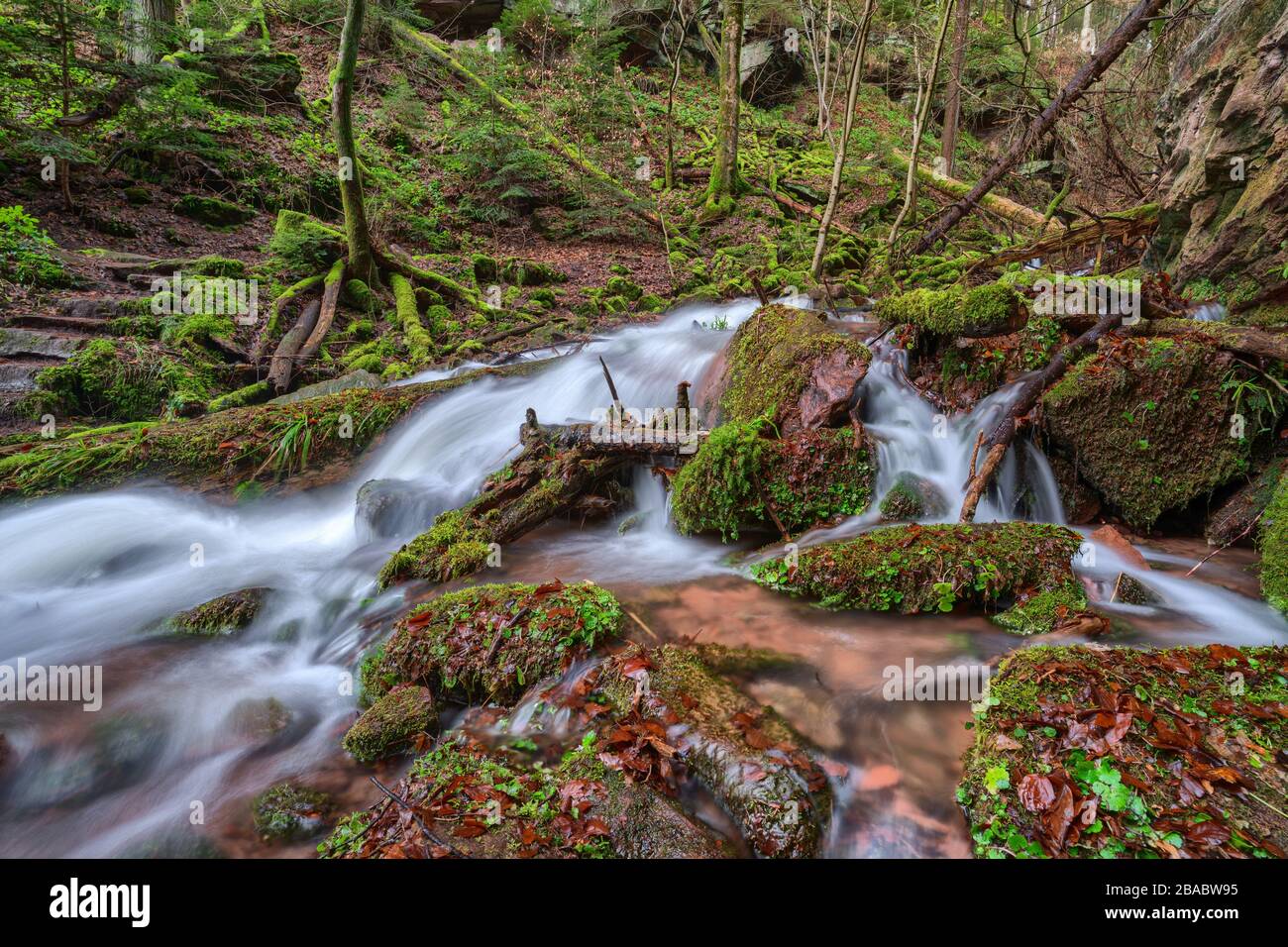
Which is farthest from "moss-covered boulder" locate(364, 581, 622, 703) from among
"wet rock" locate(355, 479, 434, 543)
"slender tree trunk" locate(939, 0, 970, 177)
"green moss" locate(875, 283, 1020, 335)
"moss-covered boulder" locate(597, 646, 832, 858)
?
"slender tree trunk" locate(939, 0, 970, 177)

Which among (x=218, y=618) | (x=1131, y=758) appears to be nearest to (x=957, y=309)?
(x=1131, y=758)

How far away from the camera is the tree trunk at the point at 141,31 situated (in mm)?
11086

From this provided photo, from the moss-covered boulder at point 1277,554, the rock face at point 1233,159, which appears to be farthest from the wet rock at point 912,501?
the rock face at point 1233,159

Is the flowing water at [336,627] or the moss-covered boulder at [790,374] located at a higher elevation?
the moss-covered boulder at [790,374]

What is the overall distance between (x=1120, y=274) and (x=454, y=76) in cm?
1978

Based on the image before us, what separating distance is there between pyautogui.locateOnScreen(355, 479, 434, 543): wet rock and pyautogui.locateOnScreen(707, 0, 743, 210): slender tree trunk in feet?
44.5

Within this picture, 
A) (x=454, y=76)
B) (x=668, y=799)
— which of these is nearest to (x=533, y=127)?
(x=454, y=76)

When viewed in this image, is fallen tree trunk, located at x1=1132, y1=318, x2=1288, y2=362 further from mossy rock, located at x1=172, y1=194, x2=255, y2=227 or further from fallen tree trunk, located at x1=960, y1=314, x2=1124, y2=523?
mossy rock, located at x1=172, y1=194, x2=255, y2=227

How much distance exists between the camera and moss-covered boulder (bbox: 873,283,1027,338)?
5.69 metres

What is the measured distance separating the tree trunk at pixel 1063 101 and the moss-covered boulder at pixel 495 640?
33.7 ft

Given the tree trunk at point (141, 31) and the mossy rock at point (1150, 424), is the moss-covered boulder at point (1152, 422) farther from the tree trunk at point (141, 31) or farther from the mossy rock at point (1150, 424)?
the tree trunk at point (141, 31)

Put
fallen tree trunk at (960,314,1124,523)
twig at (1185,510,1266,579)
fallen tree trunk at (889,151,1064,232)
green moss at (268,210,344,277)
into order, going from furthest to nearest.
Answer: fallen tree trunk at (889,151,1064,232) < green moss at (268,210,344,277) < fallen tree trunk at (960,314,1124,523) < twig at (1185,510,1266,579)

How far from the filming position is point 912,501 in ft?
17.0

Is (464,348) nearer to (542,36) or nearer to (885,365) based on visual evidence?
(885,365)
